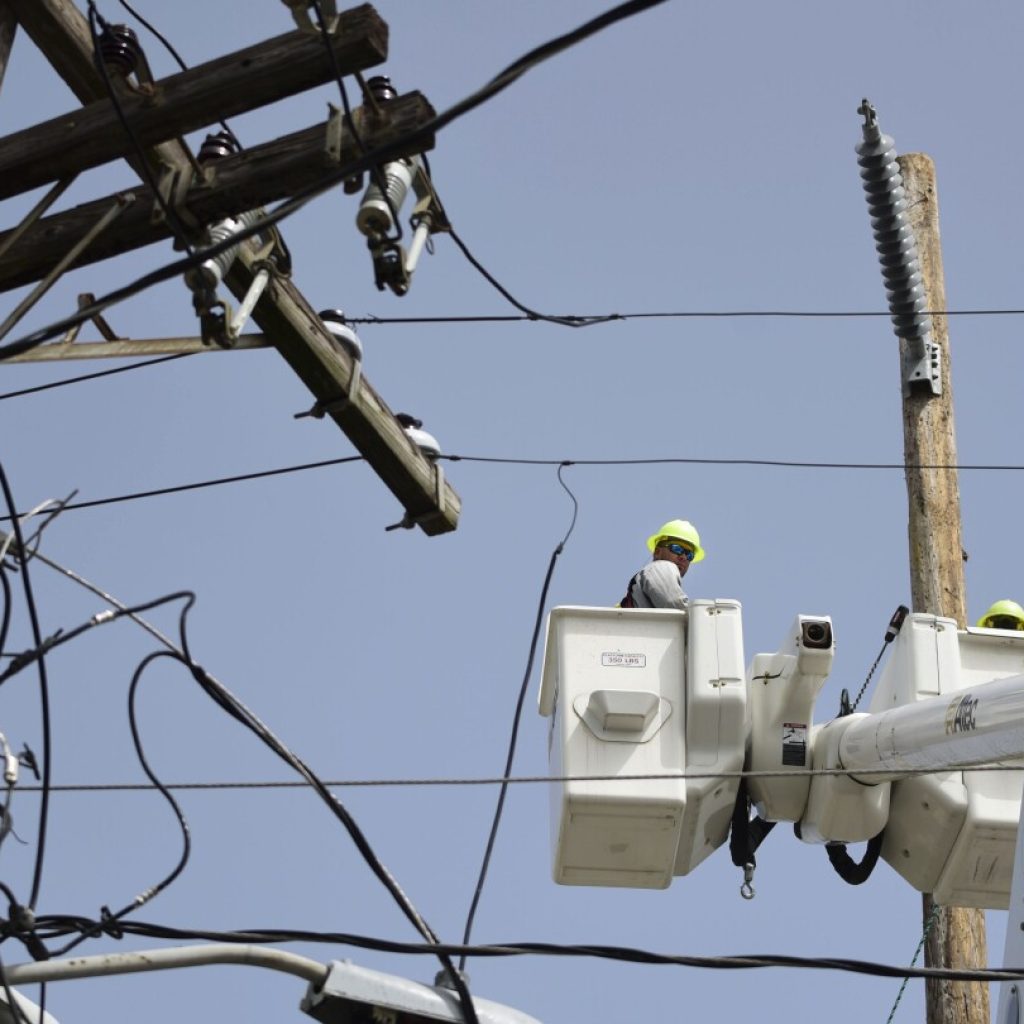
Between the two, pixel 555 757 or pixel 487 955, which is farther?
pixel 555 757

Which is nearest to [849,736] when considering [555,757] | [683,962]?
[555,757]

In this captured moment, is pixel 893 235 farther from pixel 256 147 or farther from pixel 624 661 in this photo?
pixel 256 147

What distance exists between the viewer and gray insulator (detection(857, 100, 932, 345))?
11.3 metres

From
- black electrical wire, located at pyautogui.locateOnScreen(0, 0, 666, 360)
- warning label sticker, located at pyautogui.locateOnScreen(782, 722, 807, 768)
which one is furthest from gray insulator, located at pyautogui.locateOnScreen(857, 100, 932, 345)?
black electrical wire, located at pyautogui.locateOnScreen(0, 0, 666, 360)

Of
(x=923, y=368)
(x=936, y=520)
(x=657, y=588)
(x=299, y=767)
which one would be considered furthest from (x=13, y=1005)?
(x=923, y=368)

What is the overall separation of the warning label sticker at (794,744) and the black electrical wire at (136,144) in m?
3.55

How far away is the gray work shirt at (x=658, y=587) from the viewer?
1013 cm

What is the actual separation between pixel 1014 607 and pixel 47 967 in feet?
26.9

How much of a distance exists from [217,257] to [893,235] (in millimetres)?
5650

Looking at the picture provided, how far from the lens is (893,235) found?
37.5 feet

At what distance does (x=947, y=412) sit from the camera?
11336 mm

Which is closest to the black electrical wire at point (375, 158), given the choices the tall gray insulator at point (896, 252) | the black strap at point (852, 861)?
the black strap at point (852, 861)

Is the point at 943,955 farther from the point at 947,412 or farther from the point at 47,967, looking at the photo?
the point at 47,967

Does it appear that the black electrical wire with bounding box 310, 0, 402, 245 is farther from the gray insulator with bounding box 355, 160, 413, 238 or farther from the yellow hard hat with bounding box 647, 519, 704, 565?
Answer: the yellow hard hat with bounding box 647, 519, 704, 565
